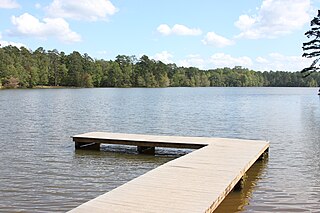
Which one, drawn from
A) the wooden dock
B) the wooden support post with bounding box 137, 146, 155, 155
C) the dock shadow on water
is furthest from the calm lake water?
the wooden dock

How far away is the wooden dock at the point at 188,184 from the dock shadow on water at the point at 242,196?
0.31 meters

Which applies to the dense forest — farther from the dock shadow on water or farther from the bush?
the dock shadow on water

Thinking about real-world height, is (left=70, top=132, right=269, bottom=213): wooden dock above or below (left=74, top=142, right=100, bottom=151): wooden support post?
above

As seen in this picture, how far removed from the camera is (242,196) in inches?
349

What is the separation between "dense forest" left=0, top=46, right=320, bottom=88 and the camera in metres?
95.7

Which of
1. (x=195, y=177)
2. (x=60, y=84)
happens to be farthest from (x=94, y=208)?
(x=60, y=84)

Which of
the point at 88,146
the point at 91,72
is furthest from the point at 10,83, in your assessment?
the point at 88,146

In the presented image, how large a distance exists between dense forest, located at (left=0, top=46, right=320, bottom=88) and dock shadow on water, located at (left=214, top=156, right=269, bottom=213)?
Result: 283 ft

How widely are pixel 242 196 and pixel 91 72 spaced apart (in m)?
112

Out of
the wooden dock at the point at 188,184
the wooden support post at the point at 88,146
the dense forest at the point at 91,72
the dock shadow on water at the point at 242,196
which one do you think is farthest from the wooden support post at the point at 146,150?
the dense forest at the point at 91,72

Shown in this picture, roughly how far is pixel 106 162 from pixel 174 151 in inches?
118

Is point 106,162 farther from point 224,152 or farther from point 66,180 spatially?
point 224,152

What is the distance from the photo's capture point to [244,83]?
176m

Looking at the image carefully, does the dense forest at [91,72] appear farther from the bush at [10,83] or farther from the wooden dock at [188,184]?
the wooden dock at [188,184]
